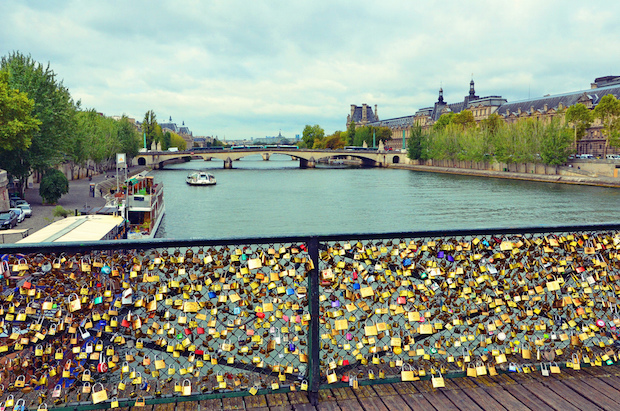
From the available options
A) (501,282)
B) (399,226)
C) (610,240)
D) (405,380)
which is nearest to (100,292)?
(405,380)

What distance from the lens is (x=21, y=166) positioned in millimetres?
36688

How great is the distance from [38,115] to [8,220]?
539 inches

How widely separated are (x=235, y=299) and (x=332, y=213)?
34.1 metres

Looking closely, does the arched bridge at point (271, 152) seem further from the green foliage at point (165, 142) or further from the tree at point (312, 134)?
the tree at point (312, 134)

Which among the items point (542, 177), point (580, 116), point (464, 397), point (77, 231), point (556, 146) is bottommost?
point (542, 177)

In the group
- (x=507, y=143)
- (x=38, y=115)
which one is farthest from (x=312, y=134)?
(x=38, y=115)

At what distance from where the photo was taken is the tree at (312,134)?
501 feet

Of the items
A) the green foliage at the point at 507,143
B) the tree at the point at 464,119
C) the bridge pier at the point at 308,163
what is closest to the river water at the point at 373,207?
the green foliage at the point at 507,143

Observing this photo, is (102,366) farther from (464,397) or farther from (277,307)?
(464,397)

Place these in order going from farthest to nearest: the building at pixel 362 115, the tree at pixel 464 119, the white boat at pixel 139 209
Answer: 1. the building at pixel 362 115
2. the tree at pixel 464 119
3. the white boat at pixel 139 209

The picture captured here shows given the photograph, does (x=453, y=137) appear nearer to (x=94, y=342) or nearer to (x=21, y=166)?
(x=21, y=166)

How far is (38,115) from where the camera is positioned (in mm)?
36594

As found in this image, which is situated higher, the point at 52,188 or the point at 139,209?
the point at 52,188

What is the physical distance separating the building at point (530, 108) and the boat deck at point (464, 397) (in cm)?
7144
